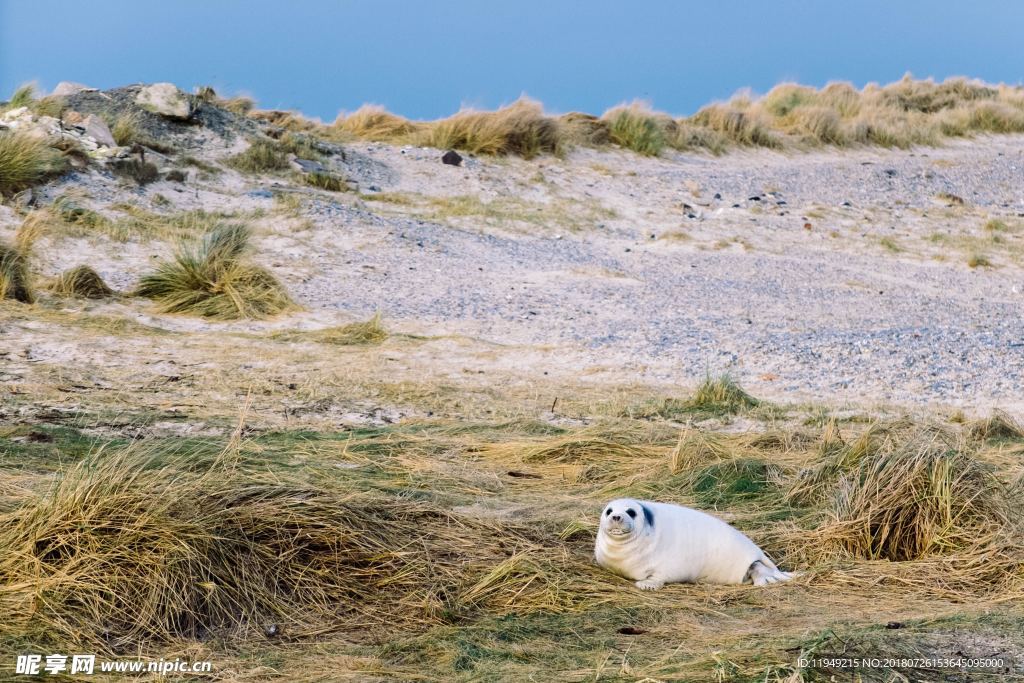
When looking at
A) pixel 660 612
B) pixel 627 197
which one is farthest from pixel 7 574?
pixel 627 197

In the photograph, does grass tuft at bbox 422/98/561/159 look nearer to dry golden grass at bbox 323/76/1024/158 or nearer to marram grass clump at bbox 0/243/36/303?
dry golden grass at bbox 323/76/1024/158

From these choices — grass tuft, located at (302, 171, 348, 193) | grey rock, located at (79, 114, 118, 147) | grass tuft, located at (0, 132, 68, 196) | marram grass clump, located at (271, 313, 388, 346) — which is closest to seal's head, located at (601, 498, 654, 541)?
marram grass clump, located at (271, 313, 388, 346)

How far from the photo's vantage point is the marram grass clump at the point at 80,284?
9688 mm

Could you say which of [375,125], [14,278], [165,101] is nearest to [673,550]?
[14,278]

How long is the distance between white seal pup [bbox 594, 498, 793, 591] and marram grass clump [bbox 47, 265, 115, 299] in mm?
6749

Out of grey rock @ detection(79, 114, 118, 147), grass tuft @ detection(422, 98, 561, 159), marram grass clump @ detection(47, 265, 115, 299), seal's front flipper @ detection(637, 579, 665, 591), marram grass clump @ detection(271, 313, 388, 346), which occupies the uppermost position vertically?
grass tuft @ detection(422, 98, 561, 159)

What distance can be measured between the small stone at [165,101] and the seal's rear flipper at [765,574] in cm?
1232

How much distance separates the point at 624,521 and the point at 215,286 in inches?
261

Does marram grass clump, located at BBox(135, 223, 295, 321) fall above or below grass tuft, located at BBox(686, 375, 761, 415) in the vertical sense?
above

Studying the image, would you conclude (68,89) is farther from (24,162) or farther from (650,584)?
(650,584)

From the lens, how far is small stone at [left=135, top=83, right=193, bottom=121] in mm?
14938

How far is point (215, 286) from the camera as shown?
9961 millimetres

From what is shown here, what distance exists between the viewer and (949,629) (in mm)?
3543

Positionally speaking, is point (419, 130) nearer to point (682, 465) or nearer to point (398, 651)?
point (682, 465)
